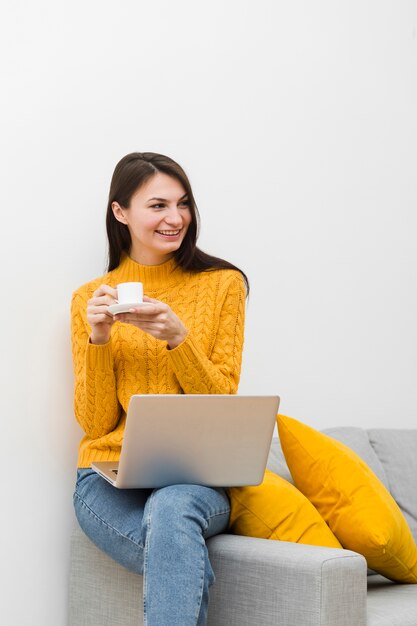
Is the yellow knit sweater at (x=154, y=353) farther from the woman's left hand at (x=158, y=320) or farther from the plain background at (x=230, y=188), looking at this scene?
the plain background at (x=230, y=188)

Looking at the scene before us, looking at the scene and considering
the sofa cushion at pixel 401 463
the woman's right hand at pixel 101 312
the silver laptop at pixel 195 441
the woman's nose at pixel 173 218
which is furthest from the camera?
the sofa cushion at pixel 401 463

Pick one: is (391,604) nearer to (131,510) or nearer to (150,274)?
(131,510)

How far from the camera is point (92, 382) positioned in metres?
2.09

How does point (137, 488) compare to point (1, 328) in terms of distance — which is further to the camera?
point (1, 328)

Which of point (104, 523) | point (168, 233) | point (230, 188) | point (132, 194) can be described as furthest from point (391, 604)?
point (230, 188)

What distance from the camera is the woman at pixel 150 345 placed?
1839 millimetres

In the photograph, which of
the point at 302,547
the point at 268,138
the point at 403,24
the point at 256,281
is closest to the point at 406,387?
the point at 256,281

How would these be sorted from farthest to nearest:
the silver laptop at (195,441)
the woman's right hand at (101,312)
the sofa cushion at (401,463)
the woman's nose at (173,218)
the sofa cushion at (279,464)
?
1. the sofa cushion at (401,463)
2. the sofa cushion at (279,464)
3. the woman's nose at (173,218)
4. the woman's right hand at (101,312)
5. the silver laptop at (195,441)

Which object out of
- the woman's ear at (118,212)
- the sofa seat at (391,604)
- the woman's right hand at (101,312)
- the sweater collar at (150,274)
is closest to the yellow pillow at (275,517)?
the sofa seat at (391,604)

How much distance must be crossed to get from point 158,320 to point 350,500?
0.60 metres

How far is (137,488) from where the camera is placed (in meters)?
1.93

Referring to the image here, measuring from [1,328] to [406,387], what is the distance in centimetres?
150

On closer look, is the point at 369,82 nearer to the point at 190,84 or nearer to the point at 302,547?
the point at 190,84

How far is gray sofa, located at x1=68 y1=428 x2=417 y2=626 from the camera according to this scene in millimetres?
1674
